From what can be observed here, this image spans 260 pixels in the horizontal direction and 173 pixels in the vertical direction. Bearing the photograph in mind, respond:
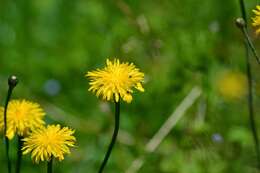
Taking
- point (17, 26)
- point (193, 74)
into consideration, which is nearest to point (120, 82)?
point (193, 74)

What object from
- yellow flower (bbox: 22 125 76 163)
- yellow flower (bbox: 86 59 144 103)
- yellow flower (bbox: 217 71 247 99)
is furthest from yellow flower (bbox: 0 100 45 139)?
yellow flower (bbox: 217 71 247 99)

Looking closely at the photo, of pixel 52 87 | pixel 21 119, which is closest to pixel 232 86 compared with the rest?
pixel 52 87

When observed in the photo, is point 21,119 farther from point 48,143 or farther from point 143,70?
point 143,70

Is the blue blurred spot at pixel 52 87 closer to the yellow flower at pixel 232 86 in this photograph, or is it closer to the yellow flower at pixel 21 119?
the yellow flower at pixel 232 86

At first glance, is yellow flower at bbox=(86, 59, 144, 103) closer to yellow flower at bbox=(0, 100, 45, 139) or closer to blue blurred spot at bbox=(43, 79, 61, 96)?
yellow flower at bbox=(0, 100, 45, 139)

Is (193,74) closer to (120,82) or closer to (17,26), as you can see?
(17,26)

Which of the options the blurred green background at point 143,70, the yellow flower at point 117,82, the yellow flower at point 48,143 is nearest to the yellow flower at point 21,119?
the yellow flower at point 48,143

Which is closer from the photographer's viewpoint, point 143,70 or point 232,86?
point 232,86
